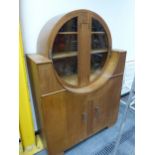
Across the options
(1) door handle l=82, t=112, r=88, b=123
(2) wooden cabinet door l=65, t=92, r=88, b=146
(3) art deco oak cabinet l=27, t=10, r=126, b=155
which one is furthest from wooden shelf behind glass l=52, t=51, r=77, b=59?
(1) door handle l=82, t=112, r=88, b=123

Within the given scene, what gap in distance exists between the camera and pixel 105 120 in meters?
1.88

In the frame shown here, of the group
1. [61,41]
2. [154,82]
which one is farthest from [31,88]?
[154,82]

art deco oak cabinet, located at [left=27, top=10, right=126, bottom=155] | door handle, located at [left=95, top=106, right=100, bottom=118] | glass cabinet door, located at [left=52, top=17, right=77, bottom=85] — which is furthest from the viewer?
door handle, located at [left=95, top=106, right=100, bottom=118]

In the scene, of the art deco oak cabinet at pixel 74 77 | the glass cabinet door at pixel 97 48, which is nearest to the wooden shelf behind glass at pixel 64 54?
the art deco oak cabinet at pixel 74 77

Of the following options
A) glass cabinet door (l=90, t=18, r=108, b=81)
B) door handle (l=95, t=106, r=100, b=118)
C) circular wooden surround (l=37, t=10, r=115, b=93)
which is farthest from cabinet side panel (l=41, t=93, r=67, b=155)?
glass cabinet door (l=90, t=18, r=108, b=81)

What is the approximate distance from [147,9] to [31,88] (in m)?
1.39

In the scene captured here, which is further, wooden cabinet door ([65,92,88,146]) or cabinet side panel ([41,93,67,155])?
wooden cabinet door ([65,92,88,146])

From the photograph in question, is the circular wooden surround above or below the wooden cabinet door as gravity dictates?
above

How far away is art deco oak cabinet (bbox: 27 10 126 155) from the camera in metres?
1.30

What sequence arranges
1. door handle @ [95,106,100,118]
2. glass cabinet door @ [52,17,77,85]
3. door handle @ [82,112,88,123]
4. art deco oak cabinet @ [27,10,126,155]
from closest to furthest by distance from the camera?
art deco oak cabinet @ [27,10,126,155], glass cabinet door @ [52,17,77,85], door handle @ [82,112,88,123], door handle @ [95,106,100,118]

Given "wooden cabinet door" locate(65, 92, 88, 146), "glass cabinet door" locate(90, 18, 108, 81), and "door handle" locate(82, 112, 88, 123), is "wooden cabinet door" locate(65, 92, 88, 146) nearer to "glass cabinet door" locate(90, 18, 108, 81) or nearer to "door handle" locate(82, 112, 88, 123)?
"door handle" locate(82, 112, 88, 123)

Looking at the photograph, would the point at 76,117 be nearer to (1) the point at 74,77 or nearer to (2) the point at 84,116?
(2) the point at 84,116

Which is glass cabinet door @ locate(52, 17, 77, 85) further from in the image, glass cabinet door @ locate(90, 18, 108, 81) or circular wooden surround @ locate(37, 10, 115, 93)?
glass cabinet door @ locate(90, 18, 108, 81)
